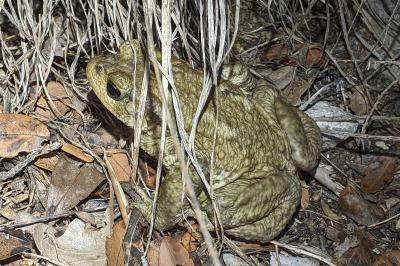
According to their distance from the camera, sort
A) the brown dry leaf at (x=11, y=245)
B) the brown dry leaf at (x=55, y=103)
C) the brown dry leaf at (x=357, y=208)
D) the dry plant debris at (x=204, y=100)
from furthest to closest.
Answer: the brown dry leaf at (x=357, y=208)
the brown dry leaf at (x=55, y=103)
the dry plant debris at (x=204, y=100)
the brown dry leaf at (x=11, y=245)

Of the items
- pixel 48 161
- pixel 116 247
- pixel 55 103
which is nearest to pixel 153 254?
pixel 116 247

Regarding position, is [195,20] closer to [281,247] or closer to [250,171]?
[250,171]

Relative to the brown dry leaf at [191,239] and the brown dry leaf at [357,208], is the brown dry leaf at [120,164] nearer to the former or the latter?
the brown dry leaf at [191,239]

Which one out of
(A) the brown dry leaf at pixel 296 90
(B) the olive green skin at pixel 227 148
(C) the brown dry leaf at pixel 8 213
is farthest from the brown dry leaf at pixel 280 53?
(C) the brown dry leaf at pixel 8 213

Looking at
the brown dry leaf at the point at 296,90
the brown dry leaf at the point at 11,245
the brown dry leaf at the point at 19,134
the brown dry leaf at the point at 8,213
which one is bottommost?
the brown dry leaf at the point at 11,245

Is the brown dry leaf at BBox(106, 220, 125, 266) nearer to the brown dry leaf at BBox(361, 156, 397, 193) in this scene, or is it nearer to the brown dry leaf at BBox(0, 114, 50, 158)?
the brown dry leaf at BBox(0, 114, 50, 158)

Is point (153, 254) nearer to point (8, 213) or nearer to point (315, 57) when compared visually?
point (8, 213)
